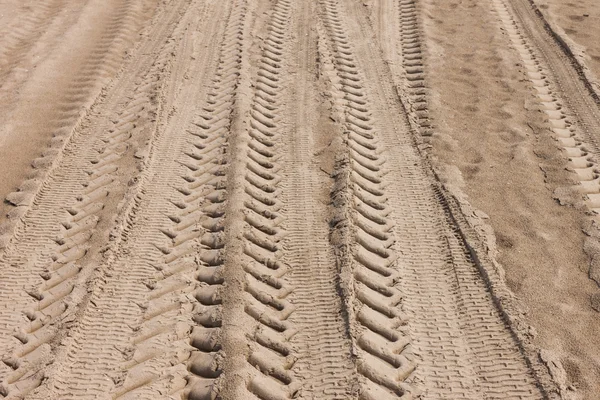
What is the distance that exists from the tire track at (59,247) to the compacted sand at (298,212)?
0.6 inches

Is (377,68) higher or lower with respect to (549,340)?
higher

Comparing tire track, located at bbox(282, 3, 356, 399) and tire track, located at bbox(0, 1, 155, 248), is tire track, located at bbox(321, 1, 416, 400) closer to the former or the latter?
tire track, located at bbox(282, 3, 356, 399)

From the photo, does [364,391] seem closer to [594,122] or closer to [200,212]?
[200,212]

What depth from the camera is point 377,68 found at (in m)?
6.22

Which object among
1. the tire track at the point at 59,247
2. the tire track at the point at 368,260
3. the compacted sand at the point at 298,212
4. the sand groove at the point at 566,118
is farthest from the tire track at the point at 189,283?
the sand groove at the point at 566,118

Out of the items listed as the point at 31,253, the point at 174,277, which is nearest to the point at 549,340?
the point at 174,277

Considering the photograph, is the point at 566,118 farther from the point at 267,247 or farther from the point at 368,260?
the point at 267,247

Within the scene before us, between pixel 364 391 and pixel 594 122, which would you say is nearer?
pixel 364 391

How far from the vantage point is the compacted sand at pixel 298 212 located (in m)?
3.12

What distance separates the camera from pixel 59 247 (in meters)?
3.93

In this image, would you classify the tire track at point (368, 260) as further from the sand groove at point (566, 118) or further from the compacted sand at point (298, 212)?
the sand groove at point (566, 118)

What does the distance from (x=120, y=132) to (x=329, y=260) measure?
8.55 ft

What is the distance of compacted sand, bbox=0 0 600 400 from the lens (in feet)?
10.2

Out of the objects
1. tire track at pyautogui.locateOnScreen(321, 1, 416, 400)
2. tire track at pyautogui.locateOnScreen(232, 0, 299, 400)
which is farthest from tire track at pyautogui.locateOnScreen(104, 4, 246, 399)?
tire track at pyautogui.locateOnScreen(321, 1, 416, 400)
